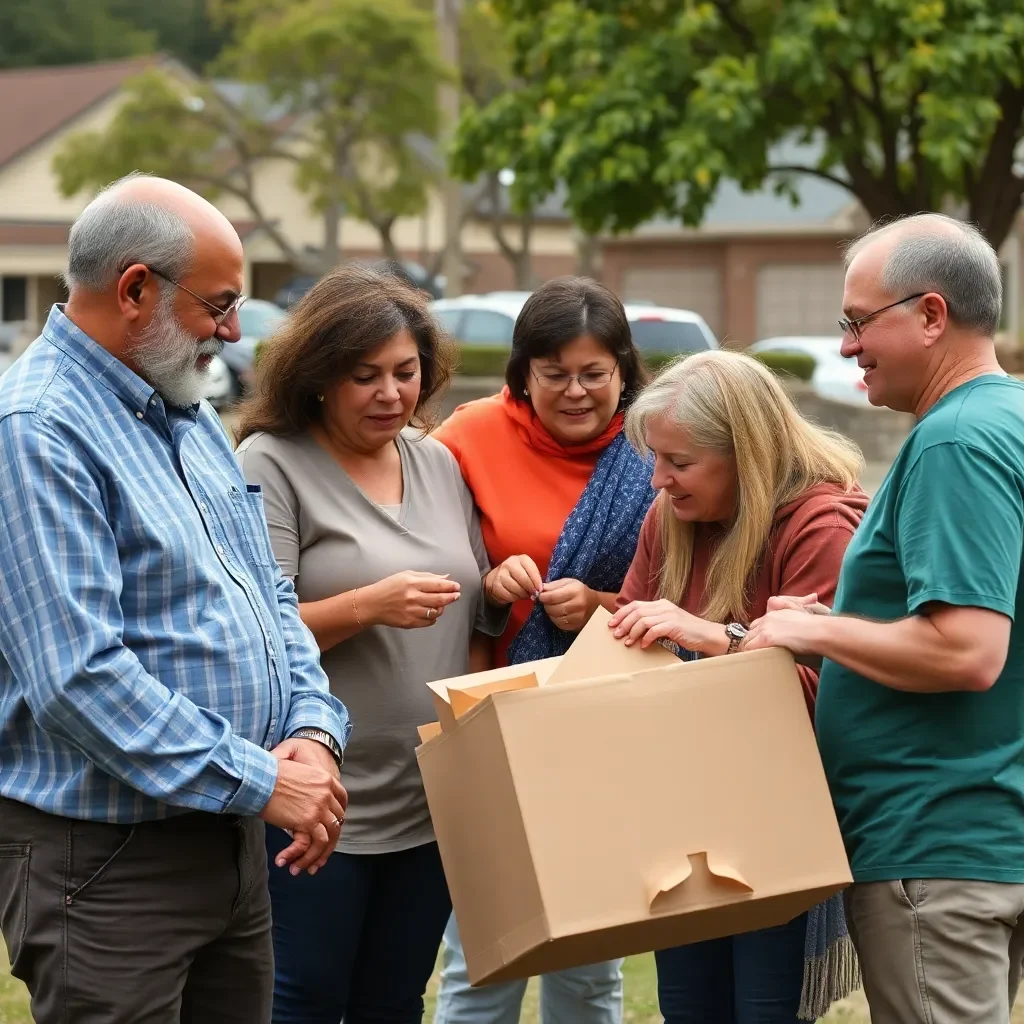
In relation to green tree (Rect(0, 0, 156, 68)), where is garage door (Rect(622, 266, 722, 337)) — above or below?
below

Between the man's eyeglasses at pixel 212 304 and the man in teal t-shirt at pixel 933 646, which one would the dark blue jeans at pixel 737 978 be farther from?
the man's eyeglasses at pixel 212 304

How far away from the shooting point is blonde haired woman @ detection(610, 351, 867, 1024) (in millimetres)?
2840

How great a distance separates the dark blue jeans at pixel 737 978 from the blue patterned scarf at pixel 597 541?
2.39 ft

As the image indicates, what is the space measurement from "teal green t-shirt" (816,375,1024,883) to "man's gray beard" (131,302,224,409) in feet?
3.74

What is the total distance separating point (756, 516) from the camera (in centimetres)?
288

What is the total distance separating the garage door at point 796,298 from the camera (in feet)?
118

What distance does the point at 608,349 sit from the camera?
348 cm

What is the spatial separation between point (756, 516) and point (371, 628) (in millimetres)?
882

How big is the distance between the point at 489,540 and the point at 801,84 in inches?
325

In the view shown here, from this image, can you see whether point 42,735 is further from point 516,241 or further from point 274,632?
point 516,241

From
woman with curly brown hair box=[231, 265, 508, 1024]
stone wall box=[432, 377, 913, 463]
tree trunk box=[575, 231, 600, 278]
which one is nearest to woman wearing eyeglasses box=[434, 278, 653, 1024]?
woman with curly brown hair box=[231, 265, 508, 1024]

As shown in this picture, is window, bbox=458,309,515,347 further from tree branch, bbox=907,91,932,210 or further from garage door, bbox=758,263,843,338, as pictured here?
garage door, bbox=758,263,843,338

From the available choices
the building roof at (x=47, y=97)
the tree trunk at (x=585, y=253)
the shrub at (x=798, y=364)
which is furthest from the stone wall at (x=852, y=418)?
the building roof at (x=47, y=97)

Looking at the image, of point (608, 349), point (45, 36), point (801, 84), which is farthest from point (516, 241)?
point (608, 349)
